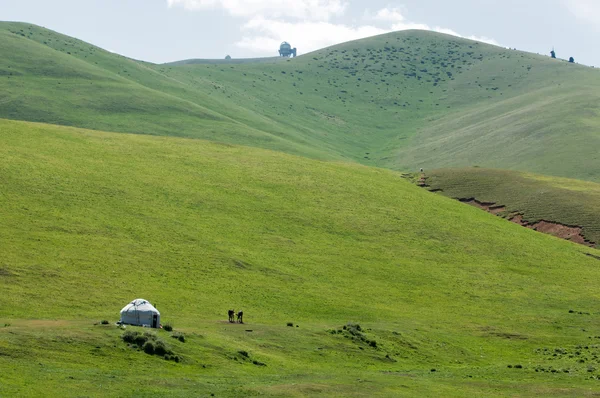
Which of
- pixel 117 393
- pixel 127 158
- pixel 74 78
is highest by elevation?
pixel 74 78

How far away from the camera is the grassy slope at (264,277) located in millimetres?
51469

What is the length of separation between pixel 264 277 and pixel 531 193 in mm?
62953

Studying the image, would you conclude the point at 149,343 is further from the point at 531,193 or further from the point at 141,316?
the point at 531,193

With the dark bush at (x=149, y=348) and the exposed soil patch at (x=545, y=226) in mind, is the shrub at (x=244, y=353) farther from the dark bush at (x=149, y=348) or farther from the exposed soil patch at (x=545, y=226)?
the exposed soil patch at (x=545, y=226)

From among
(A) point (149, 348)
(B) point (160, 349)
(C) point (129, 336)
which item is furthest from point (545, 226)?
(A) point (149, 348)

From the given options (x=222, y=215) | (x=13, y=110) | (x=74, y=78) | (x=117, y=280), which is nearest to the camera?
(x=117, y=280)

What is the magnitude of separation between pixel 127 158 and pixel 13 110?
48.2 m

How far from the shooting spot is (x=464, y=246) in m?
102

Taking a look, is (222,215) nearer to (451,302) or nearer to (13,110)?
(451,302)

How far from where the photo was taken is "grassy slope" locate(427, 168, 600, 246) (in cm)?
12194

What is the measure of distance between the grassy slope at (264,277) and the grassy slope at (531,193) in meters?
9.59

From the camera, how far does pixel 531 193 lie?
13325 cm

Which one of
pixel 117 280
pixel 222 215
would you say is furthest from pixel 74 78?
pixel 117 280

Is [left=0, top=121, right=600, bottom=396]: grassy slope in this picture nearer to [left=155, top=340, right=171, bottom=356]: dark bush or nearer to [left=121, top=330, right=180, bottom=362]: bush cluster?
[left=121, top=330, right=180, bottom=362]: bush cluster
